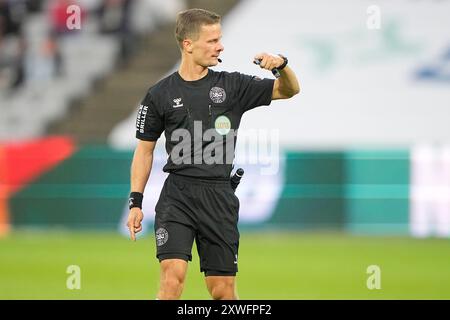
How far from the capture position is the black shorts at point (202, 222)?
7578 mm

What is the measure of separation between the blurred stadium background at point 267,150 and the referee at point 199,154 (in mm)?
3749

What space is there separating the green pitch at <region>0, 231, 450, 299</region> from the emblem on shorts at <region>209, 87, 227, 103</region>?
12.7ft

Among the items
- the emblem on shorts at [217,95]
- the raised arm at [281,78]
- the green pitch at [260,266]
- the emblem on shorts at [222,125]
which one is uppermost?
the raised arm at [281,78]

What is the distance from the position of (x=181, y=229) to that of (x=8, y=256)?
7.96 m

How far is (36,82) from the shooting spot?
2177 centimetres

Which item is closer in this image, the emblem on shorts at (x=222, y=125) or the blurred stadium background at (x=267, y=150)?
the emblem on shorts at (x=222, y=125)

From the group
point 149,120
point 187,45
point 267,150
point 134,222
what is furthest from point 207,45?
point 267,150

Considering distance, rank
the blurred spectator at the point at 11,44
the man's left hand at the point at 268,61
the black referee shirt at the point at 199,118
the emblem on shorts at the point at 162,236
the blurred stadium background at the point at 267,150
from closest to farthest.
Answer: the man's left hand at the point at 268,61
the emblem on shorts at the point at 162,236
the black referee shirt at the point at 199,118
the blurred stadium background at the point at 267,150
the blurred spectator at the point at 11,44

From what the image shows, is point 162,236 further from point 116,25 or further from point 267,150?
point 116,25

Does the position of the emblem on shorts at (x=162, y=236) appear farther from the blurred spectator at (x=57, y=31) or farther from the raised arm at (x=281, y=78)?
the blurred spectator at (x=57, y=31)

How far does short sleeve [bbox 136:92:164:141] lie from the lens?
25.5 ft

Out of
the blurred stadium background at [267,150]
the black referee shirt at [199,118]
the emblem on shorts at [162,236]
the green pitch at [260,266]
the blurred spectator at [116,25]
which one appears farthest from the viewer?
the blurred spectator at [116,25]

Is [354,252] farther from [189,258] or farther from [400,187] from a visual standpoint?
[189,258]

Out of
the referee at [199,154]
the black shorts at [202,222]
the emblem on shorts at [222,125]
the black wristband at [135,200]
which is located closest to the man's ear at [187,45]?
the referee at [199,154]
